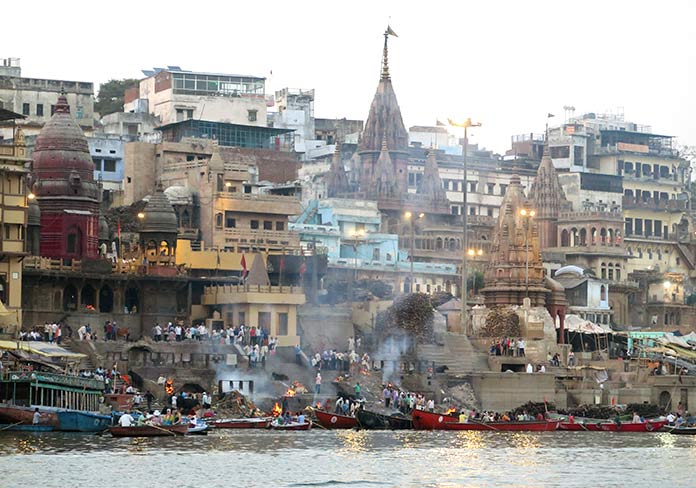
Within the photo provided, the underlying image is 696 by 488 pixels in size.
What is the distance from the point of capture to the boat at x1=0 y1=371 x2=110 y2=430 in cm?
6694

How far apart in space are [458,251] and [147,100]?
21.4m

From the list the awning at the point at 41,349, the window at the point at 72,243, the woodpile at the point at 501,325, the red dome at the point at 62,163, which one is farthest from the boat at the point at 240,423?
the woodpile at the point at 501,325

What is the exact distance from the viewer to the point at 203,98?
383 ft

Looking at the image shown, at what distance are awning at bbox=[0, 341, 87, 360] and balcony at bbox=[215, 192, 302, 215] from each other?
25703 millimetres

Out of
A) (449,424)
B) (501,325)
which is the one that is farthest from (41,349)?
(501,325)

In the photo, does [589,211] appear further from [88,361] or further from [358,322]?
[88,361]

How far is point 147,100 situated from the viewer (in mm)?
120750

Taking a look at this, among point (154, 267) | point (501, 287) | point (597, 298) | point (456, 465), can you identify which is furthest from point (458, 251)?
point (456, 465)

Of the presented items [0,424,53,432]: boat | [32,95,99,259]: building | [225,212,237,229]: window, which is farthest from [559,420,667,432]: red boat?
[225,212,237,229]: window

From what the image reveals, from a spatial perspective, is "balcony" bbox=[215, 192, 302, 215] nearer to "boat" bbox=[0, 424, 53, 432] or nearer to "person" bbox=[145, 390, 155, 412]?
"person" bbox=[145, 390, 155, 412]

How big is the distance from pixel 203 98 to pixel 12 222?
3711 centimetres

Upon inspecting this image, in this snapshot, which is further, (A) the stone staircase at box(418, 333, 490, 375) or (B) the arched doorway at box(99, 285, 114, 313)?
(A) the stone staircase at box(418, 333, 490, 375)

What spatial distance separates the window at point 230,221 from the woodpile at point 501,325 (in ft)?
45.1

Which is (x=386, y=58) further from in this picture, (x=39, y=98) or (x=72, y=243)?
(x=72, y=243)
